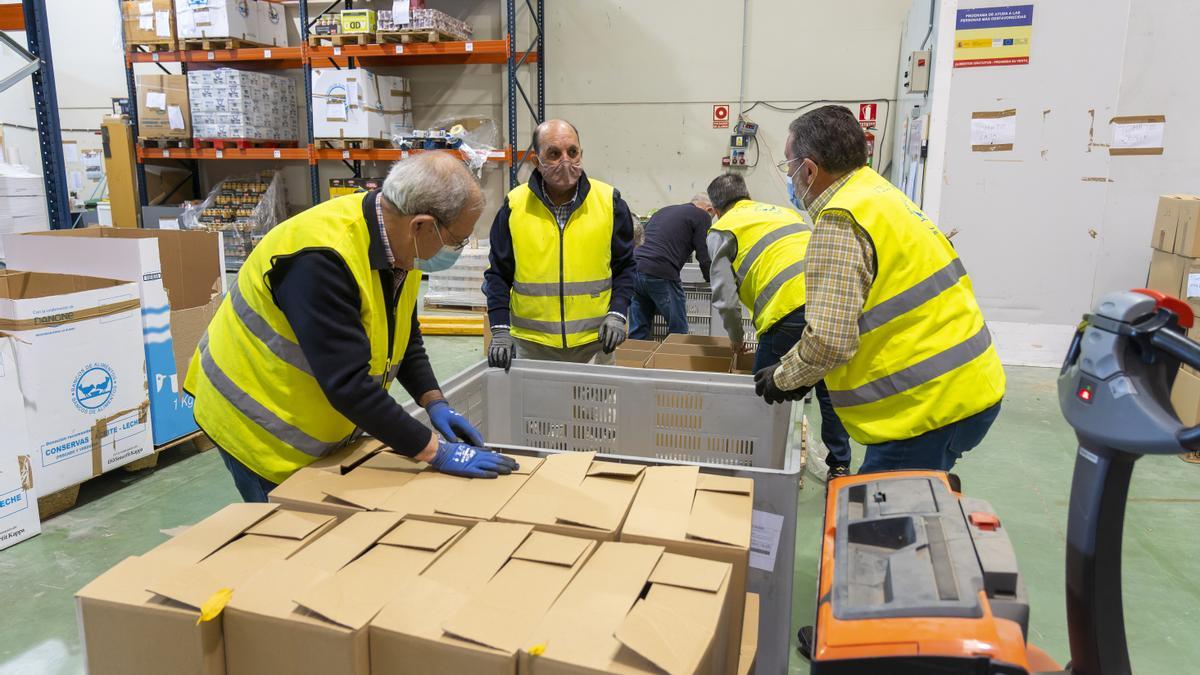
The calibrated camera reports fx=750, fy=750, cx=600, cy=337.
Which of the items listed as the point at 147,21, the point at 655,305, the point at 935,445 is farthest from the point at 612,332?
the point at 147,21

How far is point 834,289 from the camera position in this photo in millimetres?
1785

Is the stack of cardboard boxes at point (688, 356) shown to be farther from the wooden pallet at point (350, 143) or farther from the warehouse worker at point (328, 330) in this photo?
the wooden pallet at point (350, 143)

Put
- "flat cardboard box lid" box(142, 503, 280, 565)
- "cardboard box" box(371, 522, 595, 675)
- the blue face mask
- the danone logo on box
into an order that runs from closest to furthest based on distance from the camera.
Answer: "cardboard box" box(371, 522, 595, 675) < "flat cardboard box lid" box(142, 503, 280, 565) < the blue face mask < the danone logo on box

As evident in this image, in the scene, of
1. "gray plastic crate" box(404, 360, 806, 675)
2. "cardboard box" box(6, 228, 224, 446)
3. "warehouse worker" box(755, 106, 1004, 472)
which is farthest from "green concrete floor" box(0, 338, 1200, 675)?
"warehouse worker" box(755, 106, 1004, 472)

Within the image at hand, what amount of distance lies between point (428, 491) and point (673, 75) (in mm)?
7244

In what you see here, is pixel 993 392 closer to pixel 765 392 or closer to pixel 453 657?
pixel 765 392

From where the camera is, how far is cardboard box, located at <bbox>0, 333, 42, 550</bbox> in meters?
2.93

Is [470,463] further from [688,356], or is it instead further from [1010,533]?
[1010,533]

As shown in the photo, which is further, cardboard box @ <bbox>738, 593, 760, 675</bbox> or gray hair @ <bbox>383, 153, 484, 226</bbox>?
gray hair @ <bbox>383, 153, 484, 226</bbox>

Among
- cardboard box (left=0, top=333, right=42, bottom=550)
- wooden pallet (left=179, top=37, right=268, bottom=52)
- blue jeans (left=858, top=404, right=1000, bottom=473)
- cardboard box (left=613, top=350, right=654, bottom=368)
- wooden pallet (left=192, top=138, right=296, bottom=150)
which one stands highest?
wooden pallet (left=179, top=37, right=268, bottom=52)

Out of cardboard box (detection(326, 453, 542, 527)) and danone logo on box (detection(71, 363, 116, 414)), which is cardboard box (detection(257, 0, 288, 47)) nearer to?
danone logo on box (detection(71, 363, 116, 414))

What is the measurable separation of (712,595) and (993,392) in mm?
1136

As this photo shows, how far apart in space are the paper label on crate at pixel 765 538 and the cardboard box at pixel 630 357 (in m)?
1.53

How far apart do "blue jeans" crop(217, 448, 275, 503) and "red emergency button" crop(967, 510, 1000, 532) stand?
5.00 ft
